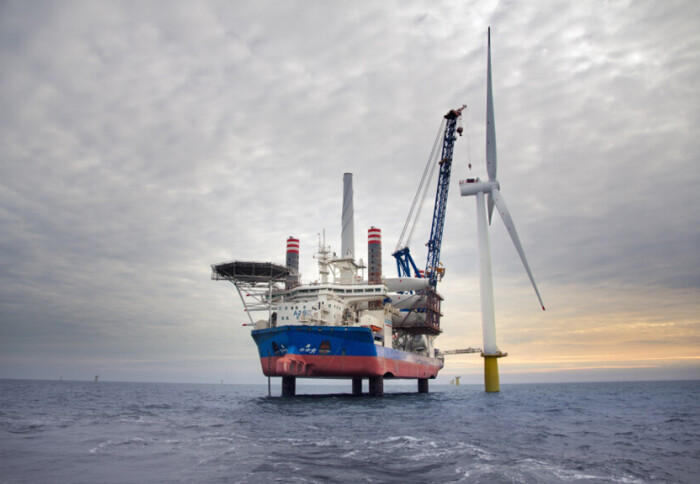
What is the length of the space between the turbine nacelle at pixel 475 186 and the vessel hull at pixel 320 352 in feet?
81.4

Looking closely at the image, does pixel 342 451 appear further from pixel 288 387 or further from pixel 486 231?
pixel 486 231

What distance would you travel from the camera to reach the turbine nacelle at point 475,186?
185 feet

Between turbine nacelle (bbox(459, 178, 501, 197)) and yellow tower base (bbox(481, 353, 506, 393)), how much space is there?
2100 cm

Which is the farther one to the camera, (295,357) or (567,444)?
(295,357)

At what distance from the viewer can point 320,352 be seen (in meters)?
43.4

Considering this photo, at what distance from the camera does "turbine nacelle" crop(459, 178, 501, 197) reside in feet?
185

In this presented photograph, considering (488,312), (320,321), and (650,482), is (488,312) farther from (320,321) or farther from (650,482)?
(650,482)

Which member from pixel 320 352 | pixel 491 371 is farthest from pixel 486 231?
pixel 320 352

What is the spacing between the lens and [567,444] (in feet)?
65.5

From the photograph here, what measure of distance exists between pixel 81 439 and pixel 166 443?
4687 mm

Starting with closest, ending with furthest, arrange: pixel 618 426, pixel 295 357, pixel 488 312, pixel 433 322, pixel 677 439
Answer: pixel 677 439 < pixel 618 426 < pixel 295 357 < pixel 488 312 < pixel 433 322

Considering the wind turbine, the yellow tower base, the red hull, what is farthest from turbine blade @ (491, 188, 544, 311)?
the red hull

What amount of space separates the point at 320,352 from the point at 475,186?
30.5 meters

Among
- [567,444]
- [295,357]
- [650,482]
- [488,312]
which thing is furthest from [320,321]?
[650,482]
